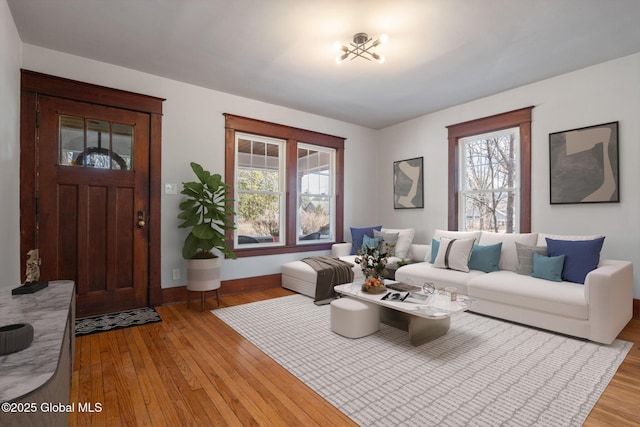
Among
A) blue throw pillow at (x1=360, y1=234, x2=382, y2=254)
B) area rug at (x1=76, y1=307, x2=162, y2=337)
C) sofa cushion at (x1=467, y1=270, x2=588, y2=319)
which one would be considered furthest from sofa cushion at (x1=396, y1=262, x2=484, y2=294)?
area rug at (x1=76, y1=307, x2=162, y2=337)

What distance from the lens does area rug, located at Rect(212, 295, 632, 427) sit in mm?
1806

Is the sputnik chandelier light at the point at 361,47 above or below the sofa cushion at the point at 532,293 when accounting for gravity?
above

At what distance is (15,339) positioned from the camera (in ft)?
3.25

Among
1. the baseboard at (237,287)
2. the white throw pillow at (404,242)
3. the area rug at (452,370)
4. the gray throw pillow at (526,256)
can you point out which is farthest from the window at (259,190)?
the gray throw pillow at (526,256)

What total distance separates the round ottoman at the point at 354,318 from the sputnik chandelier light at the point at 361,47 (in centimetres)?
242

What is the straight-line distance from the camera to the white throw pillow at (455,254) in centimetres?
393

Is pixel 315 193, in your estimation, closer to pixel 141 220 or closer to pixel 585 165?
pixel 141 220

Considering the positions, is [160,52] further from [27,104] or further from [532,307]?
[532,307]

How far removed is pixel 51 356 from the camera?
96 centimetres

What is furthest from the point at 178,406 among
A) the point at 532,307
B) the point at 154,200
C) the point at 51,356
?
the point at 532,307

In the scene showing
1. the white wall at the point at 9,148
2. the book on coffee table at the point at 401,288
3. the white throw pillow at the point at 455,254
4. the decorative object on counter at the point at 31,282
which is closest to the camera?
the decorative object on counter at the point at 31,282

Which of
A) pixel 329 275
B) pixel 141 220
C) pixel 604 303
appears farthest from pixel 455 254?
pixel 141 220

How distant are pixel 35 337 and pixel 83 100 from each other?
3276 millimetres

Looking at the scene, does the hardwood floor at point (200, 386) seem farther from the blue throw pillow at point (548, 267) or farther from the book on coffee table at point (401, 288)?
the book on coffee table at point (401, 288)
